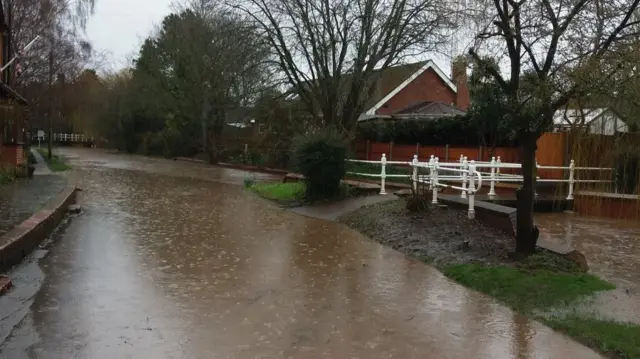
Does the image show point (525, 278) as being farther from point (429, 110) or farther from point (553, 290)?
point (429, 110)

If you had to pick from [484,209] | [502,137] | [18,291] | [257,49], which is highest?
[257,49]

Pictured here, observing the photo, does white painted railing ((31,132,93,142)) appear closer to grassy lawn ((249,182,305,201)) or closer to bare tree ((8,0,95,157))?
bare tree ((8,0,95,157))

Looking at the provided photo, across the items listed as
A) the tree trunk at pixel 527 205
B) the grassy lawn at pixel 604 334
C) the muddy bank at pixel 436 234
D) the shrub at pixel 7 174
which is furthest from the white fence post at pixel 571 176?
the shrub at pixel 7 174

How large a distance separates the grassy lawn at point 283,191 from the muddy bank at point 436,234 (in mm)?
4476

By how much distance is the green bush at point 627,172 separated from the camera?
17.6 meters

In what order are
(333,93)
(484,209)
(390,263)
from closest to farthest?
(390,263) < (484,209) < (333,93)

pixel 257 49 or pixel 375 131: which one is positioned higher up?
pixel 257 49

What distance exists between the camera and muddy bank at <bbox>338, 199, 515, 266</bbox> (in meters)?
10.1

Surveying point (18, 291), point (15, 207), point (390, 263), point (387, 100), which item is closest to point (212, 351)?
point (18, 291)

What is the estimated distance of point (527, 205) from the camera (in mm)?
9555

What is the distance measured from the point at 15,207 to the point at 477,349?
38.2ft

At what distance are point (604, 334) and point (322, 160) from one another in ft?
39.3

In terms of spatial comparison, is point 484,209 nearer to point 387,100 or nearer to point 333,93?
point 333,93

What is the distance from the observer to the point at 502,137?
1033 inches
